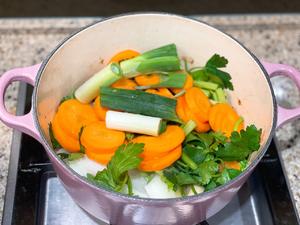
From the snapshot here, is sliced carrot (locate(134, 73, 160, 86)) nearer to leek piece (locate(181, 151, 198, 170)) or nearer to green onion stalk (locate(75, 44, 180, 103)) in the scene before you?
green onion stalk (locate(75, 44, 180, 103))

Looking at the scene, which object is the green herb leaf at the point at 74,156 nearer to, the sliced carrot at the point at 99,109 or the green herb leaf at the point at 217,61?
the sliced carrot at the point at 99,109

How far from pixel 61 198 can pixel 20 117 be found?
0.57ft

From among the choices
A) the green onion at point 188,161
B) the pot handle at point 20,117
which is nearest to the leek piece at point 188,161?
the green onion at point 188,161

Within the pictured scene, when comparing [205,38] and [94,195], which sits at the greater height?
[205,38]

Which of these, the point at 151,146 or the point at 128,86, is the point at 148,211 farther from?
the point at 128,86

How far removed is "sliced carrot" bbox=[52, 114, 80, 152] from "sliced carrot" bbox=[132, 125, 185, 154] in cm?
8

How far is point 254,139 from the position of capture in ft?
2.27

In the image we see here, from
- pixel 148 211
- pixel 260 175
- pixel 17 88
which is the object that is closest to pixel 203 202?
pixel 148 211

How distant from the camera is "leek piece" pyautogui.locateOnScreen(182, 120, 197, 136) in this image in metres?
0.73

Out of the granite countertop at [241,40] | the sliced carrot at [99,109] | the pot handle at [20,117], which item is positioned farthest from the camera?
the granite countertop at [241,40]

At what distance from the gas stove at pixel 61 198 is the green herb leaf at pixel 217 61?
16cm

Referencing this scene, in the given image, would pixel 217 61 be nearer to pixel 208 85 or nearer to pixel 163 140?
pixel 208 85

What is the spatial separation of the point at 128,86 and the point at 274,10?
1.90 feet

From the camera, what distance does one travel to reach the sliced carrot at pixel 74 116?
2.35ft
